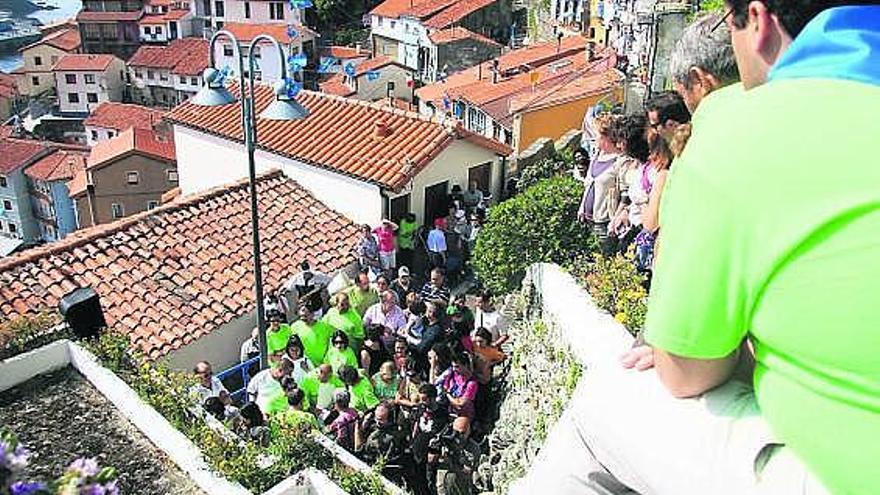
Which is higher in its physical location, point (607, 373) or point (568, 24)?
point (607, 373)

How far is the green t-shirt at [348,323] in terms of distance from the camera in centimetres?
923

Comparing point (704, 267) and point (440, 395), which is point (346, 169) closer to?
point (440, 395)

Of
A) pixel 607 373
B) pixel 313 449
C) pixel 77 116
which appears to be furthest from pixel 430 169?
pixel 77 116

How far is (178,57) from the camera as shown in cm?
6366

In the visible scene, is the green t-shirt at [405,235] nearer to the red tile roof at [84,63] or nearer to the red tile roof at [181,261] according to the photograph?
the red tile roof at [181,261]

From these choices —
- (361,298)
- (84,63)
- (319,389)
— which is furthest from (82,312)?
(84,63)

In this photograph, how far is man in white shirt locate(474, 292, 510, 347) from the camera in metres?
8.90

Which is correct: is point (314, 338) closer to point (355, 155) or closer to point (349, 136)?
point (355, 155)

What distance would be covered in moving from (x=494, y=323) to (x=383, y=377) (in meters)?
1.47

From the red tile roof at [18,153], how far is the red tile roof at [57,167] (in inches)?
27.7

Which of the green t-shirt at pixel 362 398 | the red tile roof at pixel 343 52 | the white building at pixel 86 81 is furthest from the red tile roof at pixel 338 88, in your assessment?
the green t-shirt at pixel 362 398

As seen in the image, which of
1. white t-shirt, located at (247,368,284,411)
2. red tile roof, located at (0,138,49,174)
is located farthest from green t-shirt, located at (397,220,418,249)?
red tile roof, located at (0,138,49,174)

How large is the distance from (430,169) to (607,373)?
463 inches

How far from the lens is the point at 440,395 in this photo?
25.1 ft
